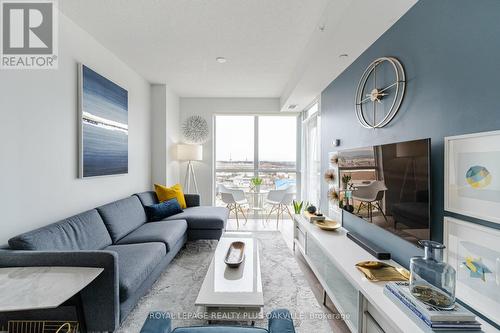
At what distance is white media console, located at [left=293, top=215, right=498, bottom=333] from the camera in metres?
1.23

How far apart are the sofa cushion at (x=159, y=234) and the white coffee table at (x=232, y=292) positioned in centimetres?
67

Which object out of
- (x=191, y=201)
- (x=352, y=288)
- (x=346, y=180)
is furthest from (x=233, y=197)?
(x=352, y=288)

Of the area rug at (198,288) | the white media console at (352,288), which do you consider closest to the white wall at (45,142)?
the area rug at (198,288)

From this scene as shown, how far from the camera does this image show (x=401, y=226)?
1.71 metres

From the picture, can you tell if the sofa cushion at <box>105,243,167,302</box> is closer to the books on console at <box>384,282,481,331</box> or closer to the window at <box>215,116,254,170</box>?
the books on console at <box>384,282,481,331</box>

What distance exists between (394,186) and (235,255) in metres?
1.56

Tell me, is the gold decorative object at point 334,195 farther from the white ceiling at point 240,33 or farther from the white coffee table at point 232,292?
the white ceiling at point 240,33

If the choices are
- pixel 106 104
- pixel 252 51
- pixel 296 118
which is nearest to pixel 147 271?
Result: pixel 106 104

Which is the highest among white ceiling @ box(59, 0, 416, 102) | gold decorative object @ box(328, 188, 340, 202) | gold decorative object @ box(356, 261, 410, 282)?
white ceiling @ box(59, 0, 416, 102)

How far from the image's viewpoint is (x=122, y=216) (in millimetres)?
2797

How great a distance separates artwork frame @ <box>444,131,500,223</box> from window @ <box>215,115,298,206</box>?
13.2 ft

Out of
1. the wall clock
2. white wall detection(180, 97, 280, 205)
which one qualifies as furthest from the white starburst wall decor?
the wall clock

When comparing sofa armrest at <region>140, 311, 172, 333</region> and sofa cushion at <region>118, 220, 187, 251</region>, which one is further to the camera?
sofa cushion at <region>118, 220, 187, 251</region>

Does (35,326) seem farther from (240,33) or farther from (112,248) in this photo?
(240,33)
